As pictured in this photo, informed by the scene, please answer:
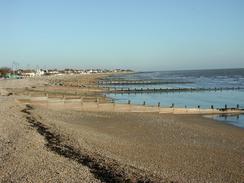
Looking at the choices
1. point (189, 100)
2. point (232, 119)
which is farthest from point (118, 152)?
point (189, 100)

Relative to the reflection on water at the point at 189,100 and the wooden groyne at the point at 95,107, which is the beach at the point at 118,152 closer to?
the wooden groyne at the point at 95,107

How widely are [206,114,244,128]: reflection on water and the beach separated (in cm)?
284

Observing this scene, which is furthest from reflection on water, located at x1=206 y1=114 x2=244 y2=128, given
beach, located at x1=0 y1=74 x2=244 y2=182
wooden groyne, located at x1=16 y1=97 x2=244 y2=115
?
beach, located at x1=0 y1=74 x2=244 y2=182

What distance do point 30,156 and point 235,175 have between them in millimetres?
7611

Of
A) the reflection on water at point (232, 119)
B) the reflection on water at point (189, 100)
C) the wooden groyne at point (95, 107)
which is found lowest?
the reflection on water at point (189, 100)

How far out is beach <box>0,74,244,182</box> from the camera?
13.2 m

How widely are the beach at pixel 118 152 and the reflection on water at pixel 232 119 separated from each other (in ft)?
9.32

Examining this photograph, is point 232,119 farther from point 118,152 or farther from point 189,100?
point 189,100

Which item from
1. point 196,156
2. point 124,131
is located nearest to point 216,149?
point 196,156

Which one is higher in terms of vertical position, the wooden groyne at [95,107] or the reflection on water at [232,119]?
the wooden groyne at [95,107]

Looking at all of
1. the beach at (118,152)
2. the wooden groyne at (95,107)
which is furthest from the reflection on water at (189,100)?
the beach at (118,152)

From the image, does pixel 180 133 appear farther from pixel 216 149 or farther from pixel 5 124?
pixel 5 124

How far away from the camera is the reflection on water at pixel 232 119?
3141 cm

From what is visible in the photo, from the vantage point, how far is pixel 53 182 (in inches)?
474
